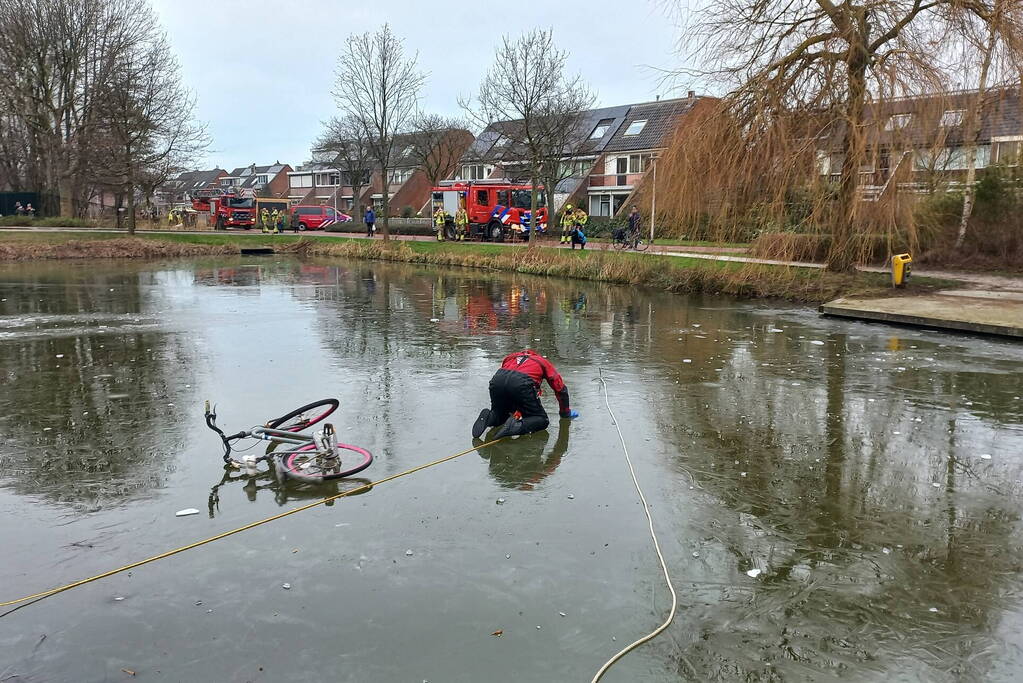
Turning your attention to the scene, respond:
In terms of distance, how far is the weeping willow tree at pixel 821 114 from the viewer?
645 inches

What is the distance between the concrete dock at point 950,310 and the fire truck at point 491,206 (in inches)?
802

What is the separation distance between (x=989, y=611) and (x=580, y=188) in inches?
1819

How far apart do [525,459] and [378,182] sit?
67291mm

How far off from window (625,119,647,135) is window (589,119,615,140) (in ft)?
5.74

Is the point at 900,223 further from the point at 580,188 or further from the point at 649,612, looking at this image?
the point at 580,188

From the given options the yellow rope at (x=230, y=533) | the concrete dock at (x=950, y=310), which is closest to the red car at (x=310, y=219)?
the concrete dock at (x=950, y=310)

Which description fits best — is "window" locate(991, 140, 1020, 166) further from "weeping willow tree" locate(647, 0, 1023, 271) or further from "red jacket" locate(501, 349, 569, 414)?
"red jacket" locate(501, 349, 569, 414)

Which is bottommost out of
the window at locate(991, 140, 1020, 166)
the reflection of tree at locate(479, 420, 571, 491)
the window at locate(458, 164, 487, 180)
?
the reflection of tree at locate(479, 420, 571, 491)

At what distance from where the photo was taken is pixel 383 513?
19.7 ft

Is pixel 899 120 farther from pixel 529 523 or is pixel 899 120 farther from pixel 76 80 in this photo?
pixel 76 80

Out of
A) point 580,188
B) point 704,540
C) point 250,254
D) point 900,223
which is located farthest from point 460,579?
point 580,188

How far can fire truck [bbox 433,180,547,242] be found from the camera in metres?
35.6

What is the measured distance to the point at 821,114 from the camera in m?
17.2

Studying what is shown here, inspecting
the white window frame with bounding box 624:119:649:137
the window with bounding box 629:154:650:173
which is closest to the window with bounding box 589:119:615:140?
the white window frame with bounding box 624:119:649:137
